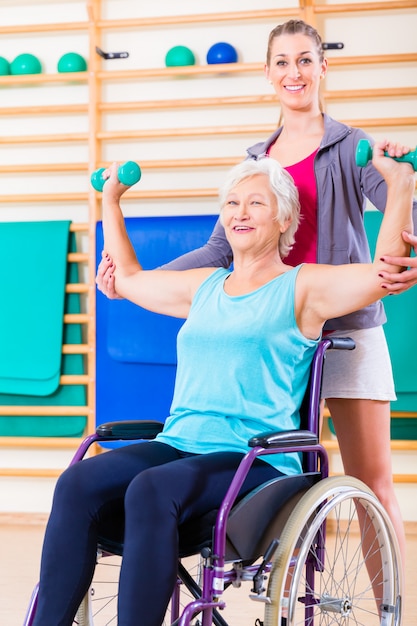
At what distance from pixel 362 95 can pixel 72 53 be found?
1.31 metres

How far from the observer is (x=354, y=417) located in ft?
6.83

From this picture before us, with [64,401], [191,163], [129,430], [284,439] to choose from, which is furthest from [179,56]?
[284,439]

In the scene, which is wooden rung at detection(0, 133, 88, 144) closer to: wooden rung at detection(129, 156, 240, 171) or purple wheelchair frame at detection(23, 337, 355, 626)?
wooden rung at detection(129, 156, 240, 171)

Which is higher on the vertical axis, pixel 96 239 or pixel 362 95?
pixel 362 95

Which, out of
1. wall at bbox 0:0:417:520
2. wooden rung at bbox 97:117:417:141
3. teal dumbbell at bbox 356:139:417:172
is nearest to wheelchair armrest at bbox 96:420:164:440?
teal dumbbell at bbox 356:139:417:172

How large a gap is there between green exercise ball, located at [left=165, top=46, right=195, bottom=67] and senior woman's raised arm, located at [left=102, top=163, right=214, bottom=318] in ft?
5.98

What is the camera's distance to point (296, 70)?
2.13 meters

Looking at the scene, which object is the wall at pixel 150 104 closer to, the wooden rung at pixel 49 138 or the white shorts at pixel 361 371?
the wooden rung at pixel 49 138

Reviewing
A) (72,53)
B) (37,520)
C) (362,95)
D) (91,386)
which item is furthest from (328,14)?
(37,520)

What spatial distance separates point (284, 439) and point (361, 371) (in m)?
0.47

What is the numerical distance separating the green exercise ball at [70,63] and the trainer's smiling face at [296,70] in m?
1.87

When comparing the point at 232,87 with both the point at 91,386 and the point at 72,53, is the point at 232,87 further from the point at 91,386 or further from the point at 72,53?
the point at 91,386

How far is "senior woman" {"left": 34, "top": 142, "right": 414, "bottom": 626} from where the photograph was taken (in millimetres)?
1579

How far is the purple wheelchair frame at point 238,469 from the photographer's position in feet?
5.00
